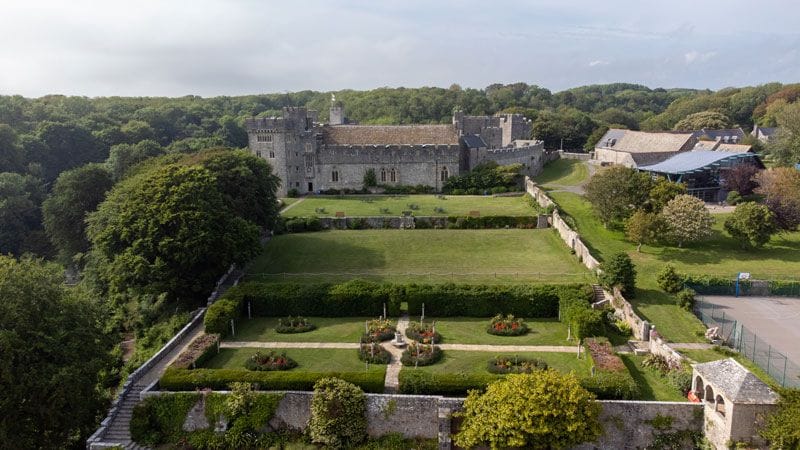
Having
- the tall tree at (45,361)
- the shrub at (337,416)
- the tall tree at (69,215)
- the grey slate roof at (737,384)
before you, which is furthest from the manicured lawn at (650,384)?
the tall tree at (69,215)

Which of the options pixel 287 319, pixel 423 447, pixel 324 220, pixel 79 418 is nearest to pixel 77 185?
pixel 324 220

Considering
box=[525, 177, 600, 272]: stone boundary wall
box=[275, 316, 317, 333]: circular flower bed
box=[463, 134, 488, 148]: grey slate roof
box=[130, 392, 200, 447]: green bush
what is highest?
box=[463, 134, 488, 148]: grey slate roof

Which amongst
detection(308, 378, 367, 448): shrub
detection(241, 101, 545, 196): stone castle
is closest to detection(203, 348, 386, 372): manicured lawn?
detection(308, 378, 367, 448): shrub

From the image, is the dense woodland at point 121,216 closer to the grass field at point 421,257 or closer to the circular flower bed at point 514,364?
the grass field at point 421,257

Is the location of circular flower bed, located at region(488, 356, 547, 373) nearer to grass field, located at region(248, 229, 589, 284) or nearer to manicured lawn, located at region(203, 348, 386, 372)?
manicured lawn, located at region(203, 348, 386, 372)

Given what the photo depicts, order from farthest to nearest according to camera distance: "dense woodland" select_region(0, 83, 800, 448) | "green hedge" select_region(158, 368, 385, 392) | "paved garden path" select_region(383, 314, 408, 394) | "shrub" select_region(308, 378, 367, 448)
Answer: "paved garden path" select_region(383, 314, 408, 394), "green hedge" select_region(158, 368, 385, 392), "dense woodland" select_region(0, 83, 800, 448), "shrub" select_region(308, 378, 367, 448)

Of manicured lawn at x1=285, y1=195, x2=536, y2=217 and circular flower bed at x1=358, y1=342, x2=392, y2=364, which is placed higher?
manicured lawn at x1=285, y1=195, x2=536, y2=217
